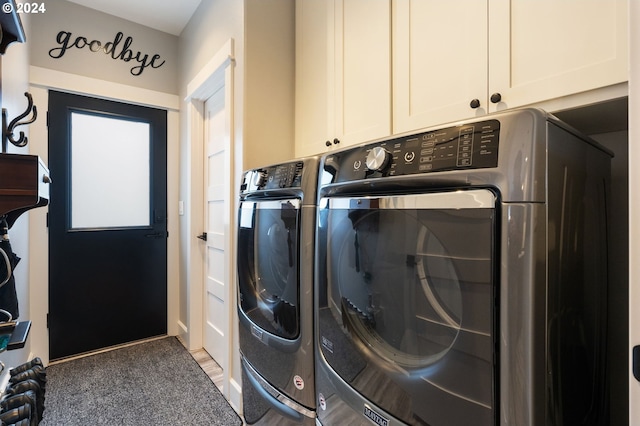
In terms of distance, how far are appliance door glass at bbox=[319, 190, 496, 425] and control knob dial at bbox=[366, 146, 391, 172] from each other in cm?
8

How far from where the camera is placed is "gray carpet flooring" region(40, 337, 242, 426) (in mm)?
1790

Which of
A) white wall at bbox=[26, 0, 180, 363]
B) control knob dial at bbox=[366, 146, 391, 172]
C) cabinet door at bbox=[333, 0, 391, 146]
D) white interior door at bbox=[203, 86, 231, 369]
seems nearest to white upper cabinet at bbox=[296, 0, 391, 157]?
cabinet door at bbox=[333, 0, 391, 146]

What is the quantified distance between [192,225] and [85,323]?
3.79ft

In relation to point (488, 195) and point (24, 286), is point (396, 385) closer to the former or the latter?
point (488, 195)

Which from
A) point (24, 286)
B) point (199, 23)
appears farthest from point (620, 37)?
point (24, 286)

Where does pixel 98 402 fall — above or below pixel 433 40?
below

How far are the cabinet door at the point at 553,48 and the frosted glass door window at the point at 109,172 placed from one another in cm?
280

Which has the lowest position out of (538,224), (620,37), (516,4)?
(538,224)

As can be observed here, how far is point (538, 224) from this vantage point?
1.79 feet

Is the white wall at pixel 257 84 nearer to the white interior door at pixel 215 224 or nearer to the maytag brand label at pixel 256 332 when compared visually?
the white interior door at pixel 215 224

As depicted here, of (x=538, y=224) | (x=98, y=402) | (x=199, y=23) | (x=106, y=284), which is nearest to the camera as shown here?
(x=538, y=224)

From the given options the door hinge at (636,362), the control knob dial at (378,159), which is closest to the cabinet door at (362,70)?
the control knob dial at (378,159)

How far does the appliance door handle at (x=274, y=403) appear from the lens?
111 centimetres

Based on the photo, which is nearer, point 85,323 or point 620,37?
point 620,37
